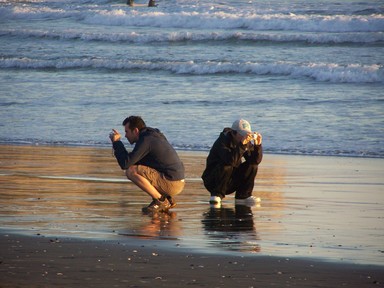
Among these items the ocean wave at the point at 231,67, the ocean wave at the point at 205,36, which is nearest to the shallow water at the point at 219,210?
the ocean wave at the point at 231,67

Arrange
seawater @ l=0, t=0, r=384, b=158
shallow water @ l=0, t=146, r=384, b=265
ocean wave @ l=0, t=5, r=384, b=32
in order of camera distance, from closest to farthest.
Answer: shallow water @ l=0, t=146, r=384, b=265, seawater @ l=0, t=0, r=384, b=158, ocean wave @ l=0, t=5, r=384, b=32

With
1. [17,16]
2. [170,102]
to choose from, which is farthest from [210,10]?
[170,102]

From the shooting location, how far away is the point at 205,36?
135 ft

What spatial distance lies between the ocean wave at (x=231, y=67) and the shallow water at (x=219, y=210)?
13947mm

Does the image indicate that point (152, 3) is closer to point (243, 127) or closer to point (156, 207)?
point (243, 127)

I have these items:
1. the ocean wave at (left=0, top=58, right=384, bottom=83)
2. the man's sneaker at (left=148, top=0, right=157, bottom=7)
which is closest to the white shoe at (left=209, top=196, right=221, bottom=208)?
the ocean wave at (left=0, top=58, right=384, bottom=83)

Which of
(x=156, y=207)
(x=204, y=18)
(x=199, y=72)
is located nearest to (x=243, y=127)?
(x=156, y=207)

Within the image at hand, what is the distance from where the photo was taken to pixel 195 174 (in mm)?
14688

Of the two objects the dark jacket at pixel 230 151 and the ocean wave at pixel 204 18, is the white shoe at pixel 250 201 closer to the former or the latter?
the dark jacket at pixel 230 151

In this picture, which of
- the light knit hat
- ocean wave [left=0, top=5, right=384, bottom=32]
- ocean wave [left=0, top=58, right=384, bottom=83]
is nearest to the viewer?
the light knit hat

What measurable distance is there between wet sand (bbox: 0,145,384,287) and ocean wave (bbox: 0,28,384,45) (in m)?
23.7

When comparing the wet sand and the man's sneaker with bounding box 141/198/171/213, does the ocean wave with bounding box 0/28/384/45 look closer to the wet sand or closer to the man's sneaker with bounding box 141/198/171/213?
the wet sand

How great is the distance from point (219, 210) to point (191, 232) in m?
1.93

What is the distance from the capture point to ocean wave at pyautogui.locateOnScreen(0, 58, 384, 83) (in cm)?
3014
